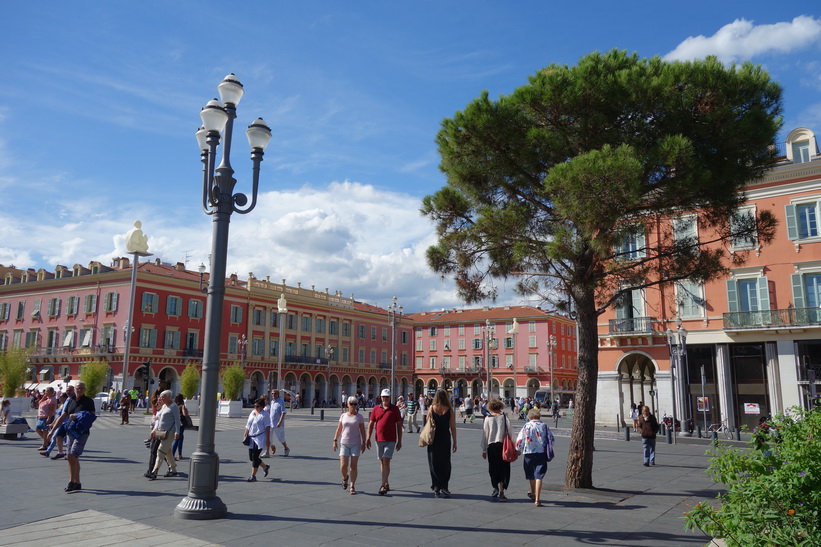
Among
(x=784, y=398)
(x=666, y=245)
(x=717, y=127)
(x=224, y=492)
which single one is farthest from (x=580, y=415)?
(x=784, y=398)

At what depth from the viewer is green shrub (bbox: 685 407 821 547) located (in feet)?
12.2

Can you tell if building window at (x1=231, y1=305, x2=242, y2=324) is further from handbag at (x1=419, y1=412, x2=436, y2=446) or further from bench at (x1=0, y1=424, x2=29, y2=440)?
handbag at (x1=419, y1=412, x2=436, y2=446)

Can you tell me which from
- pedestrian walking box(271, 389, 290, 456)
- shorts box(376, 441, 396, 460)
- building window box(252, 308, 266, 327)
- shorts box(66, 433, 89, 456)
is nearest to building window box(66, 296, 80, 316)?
building window box(252, 308, 266, 327)

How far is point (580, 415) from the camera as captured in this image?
10.5 m

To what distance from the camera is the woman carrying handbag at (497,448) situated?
31.3 feet

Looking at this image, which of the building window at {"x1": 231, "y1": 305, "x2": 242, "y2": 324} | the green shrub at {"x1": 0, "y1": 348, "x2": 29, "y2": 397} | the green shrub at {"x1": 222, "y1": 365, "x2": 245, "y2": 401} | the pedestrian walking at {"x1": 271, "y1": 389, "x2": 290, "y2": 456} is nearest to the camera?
the pedestrian walking at {"x1": 271, "y1": 389, "x2": 290, "y2": 456}

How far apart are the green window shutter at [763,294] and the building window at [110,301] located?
45.3 metres

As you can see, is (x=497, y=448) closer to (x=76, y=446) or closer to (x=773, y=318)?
(x=76, y=446)

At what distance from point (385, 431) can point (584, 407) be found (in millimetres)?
3449

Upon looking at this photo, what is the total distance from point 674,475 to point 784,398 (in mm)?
16797

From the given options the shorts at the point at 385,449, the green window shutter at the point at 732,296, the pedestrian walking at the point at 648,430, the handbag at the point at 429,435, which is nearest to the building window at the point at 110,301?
the green window shutter at the point at 732,296

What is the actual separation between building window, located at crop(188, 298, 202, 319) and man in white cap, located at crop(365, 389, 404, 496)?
155ft

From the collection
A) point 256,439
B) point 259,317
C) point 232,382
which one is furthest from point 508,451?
point 259,317

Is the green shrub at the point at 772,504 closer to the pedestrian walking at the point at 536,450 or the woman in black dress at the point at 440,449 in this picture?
the pedestrian walking at the point at 536,450
